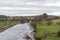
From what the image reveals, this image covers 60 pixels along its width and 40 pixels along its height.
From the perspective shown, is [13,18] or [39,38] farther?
[13,18]

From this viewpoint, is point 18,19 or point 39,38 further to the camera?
point 18,19

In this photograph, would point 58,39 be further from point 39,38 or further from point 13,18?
point 13,18

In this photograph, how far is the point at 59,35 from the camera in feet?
94.9

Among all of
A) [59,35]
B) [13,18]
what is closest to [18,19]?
[13,18]

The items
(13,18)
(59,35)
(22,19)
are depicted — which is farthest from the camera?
(22,19)

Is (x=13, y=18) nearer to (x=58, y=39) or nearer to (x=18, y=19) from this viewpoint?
(x=18, y=19)

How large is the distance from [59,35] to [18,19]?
148 m

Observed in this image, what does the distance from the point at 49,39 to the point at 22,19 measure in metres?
151

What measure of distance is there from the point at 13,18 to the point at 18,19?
48.8 feet

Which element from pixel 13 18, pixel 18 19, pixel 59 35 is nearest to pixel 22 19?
pixel 18 19

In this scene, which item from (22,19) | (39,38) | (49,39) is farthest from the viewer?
(22,19)

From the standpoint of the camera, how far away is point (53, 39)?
83.6 feet

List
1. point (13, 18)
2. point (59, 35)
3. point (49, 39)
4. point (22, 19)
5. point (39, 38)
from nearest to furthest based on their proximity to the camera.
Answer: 1. point (49, 39)
2. point (39, 38)
3. point (59, 35)
4. point (13, 18)
5. point (22, 19)

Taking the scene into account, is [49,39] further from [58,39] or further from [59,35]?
[59,35]
